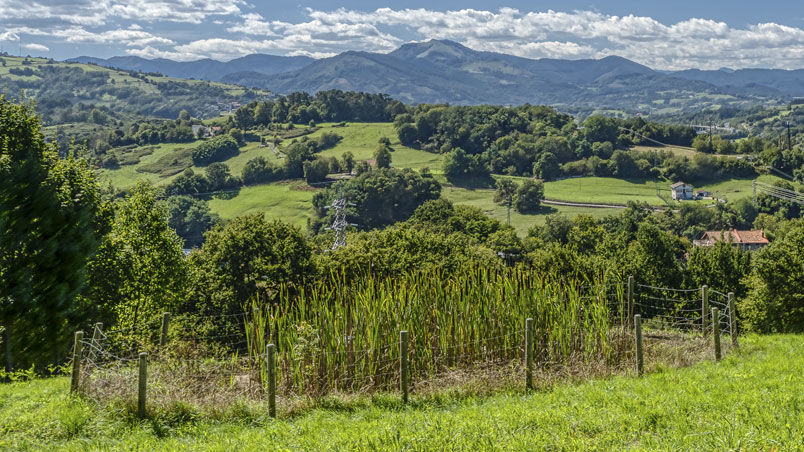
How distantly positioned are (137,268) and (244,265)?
31.0 ft

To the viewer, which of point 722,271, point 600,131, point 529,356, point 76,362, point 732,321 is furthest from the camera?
point 600,131

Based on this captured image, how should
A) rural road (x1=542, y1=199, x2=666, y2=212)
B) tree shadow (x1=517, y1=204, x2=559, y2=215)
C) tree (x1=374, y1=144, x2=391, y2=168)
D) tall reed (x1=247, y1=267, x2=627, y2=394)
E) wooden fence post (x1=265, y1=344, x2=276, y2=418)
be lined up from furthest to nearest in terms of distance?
1. tree (x1=374, y1=144, x2=391, y2=168)
2. tree shadow (x1=517, y1=204, x2=559, y2=215)
3. rural road (x1=542, y1=199, x2=666, y2=212)
4. tall reed (x1=247, y1=267, x2=627, y2=394)
5. wooden fence post (x1=265, y1=344, x2=276, y2=418)

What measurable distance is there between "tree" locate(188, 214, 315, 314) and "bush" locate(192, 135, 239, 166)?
445 ft

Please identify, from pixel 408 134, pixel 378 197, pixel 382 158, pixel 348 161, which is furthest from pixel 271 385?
pixel 408 134

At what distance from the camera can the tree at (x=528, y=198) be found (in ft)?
400

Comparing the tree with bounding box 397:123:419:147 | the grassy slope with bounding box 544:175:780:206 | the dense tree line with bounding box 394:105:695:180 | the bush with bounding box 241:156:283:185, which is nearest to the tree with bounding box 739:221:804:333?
the grassy slope with bounding box 544:175:780:206

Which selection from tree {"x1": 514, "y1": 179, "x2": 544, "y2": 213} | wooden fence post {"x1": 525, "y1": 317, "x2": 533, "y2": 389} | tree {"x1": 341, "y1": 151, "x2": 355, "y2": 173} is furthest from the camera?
tree {"x1": 341, "y1": 151, "x2": 355, "y2": 173}

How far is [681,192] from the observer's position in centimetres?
12862

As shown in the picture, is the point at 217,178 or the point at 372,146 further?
the point at 372,146

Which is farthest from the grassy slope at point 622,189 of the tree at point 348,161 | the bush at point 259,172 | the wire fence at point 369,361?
the wire fence at point 369,361

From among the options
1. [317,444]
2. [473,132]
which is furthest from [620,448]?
[473,132]

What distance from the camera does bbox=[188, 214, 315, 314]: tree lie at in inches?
1163

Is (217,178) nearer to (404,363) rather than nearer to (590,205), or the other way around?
(590,205)

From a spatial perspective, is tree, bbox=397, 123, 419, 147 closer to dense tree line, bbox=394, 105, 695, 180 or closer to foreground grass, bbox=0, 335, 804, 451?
dense tree line, bbox=394, 105, 695, 180
